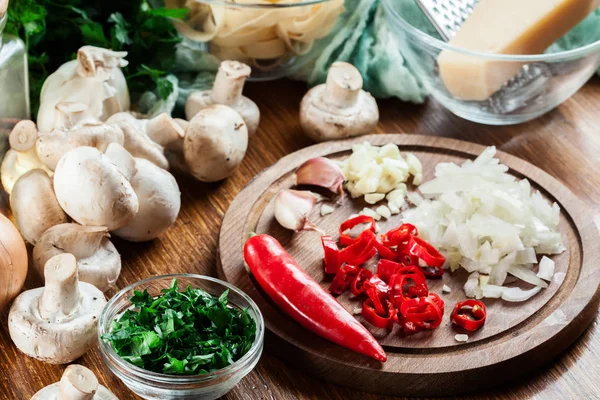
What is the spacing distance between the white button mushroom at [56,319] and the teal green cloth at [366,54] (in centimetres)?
94

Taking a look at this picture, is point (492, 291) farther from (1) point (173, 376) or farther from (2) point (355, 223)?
(1) point (173, 376)

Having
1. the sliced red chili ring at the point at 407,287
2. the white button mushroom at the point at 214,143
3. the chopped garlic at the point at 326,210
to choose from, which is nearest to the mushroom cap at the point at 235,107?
the white button mushroom at the point at 214,143

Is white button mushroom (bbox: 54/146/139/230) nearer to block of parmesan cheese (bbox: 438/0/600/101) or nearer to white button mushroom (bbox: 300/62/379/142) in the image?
white button mushroom (bbox: 300/62/379/142)

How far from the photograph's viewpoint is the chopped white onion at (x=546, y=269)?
1.81m

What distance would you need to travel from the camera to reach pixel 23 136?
1.90 meters

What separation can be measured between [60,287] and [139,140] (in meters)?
0.53

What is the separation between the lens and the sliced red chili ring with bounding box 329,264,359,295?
5.82 ft

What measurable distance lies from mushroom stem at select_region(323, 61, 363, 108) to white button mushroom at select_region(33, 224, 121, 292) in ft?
2.45

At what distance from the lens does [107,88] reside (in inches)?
81.3

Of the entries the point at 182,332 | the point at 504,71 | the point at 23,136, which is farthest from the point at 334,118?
the point at 182,332

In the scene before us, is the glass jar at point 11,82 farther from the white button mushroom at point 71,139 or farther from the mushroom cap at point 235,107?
the mushroom cap at point 235,107

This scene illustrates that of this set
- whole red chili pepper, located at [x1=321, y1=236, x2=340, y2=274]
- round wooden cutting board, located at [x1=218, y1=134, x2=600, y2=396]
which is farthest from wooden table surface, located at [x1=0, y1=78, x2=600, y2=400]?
whole red chili pepper, located at [x1=321, y1=236, x2=340, y2=274]

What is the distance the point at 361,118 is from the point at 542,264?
0.64 m

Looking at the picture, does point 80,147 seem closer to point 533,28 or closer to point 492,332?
point 492,332
